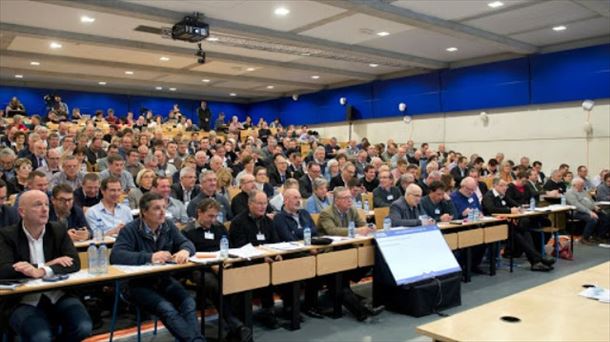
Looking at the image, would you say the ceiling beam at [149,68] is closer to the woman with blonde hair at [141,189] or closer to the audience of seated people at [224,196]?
the audience of seated people at [224,196]

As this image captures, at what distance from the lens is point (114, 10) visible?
8062mm

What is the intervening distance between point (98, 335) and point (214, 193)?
2159mm

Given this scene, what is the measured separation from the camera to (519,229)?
23.5 feet

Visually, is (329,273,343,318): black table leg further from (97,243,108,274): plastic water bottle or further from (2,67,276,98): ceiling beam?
(2,67,276,98): ceiling beam

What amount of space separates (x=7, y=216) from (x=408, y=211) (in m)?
4.21

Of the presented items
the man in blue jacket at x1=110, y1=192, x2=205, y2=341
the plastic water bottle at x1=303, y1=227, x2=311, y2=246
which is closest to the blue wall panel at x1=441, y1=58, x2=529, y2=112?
the plastic water bottle at x1=303, y1=227, x2=311, y2=246

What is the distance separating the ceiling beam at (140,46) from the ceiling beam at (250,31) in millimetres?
2366

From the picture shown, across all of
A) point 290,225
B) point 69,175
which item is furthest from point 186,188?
point 290,225

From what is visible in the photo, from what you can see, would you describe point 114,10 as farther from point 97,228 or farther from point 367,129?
point 367,129

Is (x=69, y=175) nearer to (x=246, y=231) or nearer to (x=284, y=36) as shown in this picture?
(x=246, y=231)

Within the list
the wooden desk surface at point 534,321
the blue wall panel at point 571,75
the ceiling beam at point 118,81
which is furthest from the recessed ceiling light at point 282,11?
the ceiling beam at point 118,81

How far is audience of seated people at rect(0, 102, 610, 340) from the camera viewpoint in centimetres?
410

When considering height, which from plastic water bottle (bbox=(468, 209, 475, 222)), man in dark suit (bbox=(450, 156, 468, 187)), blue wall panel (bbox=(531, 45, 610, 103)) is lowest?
plastic water bottle (bbox=(468, 209, 475, 222))

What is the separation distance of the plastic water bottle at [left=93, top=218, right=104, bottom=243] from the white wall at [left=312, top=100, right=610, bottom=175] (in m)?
10.9
